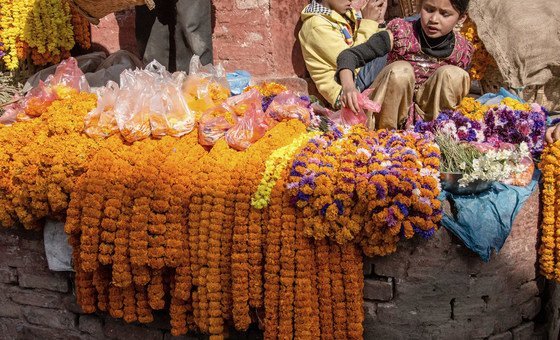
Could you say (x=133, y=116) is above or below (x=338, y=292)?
above

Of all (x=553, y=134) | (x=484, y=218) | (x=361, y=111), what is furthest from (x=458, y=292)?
(x=361, y=111)

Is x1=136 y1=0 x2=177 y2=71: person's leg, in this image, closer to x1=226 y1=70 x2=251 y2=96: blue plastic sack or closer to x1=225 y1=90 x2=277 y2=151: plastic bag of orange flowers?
x1=226 y1=70 x2=251 y2=96: blue plastic sack

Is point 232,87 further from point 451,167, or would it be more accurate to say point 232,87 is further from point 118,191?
point 451,167

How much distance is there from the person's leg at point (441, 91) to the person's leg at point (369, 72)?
0.35 metres

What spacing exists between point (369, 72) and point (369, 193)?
130 centimetres

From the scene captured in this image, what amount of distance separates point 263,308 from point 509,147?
149cm

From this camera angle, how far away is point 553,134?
124 inches

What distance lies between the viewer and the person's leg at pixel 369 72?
3.75 metres

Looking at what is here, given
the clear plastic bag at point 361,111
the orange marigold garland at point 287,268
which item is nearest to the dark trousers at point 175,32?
the clear plastic bag at point 361,111

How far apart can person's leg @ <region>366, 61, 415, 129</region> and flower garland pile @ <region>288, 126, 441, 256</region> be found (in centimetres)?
49

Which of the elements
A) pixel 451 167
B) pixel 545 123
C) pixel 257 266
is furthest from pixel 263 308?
pixel 545 123

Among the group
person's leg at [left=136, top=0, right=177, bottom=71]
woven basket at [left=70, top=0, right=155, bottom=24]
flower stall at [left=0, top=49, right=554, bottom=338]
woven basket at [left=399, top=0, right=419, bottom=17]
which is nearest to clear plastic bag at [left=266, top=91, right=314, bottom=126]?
flower stall at [left=0, top=49, right=554, bottom=338]

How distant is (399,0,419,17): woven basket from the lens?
4.89 metres

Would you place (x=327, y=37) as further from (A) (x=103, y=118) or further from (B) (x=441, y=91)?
(A) (x=103, y=118)
